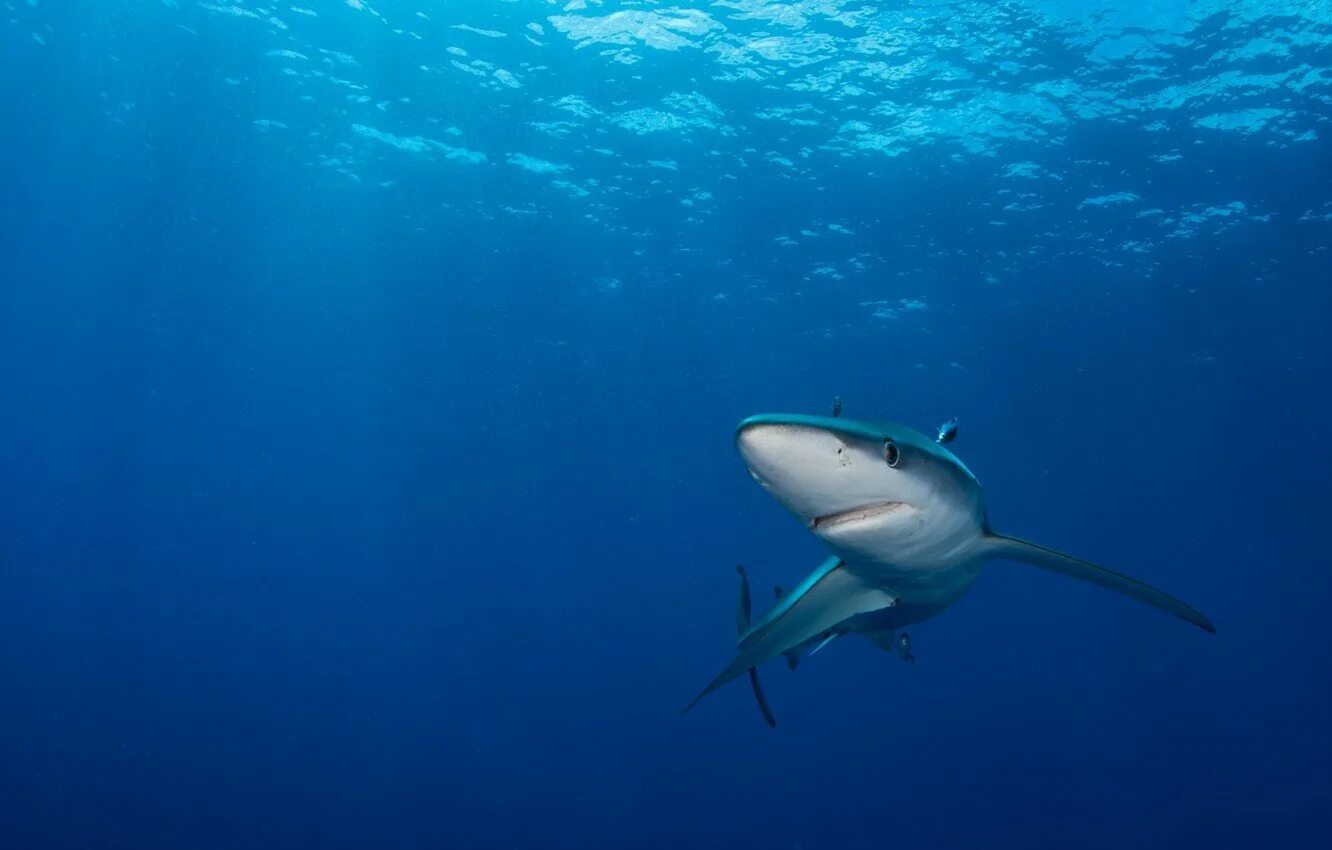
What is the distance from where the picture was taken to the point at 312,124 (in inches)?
834

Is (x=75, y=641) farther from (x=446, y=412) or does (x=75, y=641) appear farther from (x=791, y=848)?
(x=791, y=848)

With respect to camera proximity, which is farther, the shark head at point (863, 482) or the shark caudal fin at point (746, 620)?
the shark caudal fin at point (746, 620)

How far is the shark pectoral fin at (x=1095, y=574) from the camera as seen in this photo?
140 inches

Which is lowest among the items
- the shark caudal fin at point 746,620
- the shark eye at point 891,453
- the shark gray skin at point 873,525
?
the shark caudal fin at point 746,620

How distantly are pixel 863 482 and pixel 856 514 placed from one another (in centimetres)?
29

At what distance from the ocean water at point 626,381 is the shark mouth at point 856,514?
1460cm

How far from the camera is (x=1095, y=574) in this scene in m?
3.72

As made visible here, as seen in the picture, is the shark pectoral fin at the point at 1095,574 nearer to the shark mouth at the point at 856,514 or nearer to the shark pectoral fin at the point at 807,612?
the shark pectoral fin at the point at 807,612

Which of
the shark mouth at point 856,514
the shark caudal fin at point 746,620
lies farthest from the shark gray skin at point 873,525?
the shark caudal fin at point 746,620

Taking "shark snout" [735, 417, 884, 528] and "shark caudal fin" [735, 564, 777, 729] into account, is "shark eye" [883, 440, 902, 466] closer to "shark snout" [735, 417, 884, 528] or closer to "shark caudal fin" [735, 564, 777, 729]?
"shark snout" [735, 417, 884, 528]

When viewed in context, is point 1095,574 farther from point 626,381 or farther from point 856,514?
point 626,381

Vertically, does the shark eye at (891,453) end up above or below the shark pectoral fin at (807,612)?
above

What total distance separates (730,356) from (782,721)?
35402mm

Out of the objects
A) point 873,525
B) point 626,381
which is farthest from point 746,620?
point 626,381
